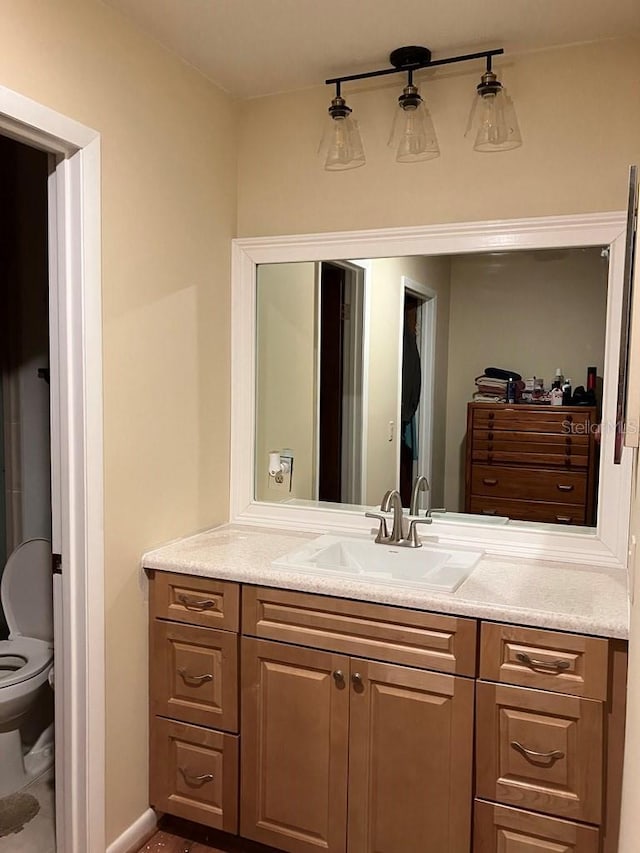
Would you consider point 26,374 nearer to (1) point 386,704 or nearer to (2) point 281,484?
(2) point 281,484

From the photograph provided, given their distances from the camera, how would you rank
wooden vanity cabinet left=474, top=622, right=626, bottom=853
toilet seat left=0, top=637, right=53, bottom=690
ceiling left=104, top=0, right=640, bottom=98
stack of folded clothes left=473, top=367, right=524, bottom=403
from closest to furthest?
Result: wooden vanity cabinet left=474, top=622, right=626, bottom=853, ceiling left=104, top=0, right=640, bottom=98, stack of folded clothes left=473, top=367, right=524, bottom=403, toilet seat left=0, top=637, right=53, bottom=690

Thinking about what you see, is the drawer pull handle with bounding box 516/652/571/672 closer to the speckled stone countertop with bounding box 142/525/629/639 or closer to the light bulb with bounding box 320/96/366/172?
the speckled stone countertop with bounding box 142/525/629/639

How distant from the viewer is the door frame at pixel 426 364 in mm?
2455

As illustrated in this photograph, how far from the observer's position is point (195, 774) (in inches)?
87.4

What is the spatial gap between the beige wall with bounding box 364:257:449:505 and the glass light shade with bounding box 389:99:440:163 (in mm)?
340

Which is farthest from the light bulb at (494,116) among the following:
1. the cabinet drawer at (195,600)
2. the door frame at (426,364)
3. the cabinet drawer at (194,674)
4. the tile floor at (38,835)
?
the tile floor at (38,835)

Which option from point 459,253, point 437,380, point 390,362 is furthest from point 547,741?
point 459,253

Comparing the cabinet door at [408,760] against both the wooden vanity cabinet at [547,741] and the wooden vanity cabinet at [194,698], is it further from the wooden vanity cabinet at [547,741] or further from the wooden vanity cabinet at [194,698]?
the wooden vanity cabinet at [194,698]

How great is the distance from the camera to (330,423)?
2.70 m

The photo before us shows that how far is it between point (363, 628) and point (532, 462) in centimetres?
83

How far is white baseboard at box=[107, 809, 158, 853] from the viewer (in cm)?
216

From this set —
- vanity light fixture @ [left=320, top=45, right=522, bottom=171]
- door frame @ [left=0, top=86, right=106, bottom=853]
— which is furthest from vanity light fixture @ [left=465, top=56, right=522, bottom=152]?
door frame @ [left=0, top=86, right=106, bottom=853]

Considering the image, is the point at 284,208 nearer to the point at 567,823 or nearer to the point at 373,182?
the point at 373,182

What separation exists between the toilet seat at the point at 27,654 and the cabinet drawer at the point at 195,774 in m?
0.51
